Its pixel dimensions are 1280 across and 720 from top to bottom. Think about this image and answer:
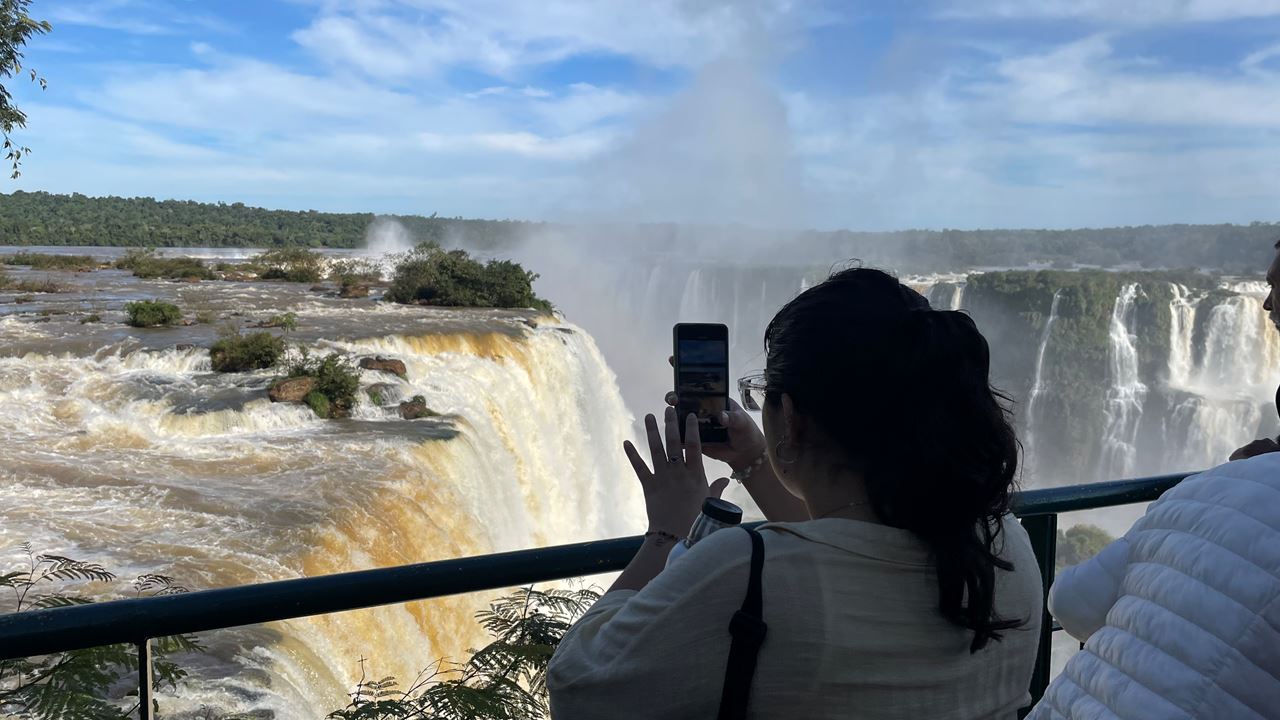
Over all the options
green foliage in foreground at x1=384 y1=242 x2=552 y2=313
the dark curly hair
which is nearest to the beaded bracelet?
the dark curly hair

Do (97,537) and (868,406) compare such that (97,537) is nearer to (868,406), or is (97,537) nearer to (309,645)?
(309,645)

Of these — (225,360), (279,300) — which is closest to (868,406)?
(225,360)

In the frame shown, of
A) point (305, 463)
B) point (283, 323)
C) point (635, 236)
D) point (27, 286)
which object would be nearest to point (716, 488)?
point (305, 463)

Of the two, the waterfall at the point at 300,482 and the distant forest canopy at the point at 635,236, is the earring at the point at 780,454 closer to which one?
the waterfall at the point at 300,482

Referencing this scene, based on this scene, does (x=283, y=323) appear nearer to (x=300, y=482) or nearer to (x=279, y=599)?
(x=300, y=482)

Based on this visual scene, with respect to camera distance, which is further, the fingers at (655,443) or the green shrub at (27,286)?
the green shrub at (27,286)

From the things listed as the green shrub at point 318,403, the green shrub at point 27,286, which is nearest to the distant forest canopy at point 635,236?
the green shrub at point 27,286

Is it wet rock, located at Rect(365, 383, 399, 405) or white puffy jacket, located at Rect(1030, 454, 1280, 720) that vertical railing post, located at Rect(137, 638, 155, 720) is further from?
wet rock, located at Rect(365, 383, 399, 405)

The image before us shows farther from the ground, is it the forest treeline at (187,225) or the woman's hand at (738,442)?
the forest treeline at (187,225)
